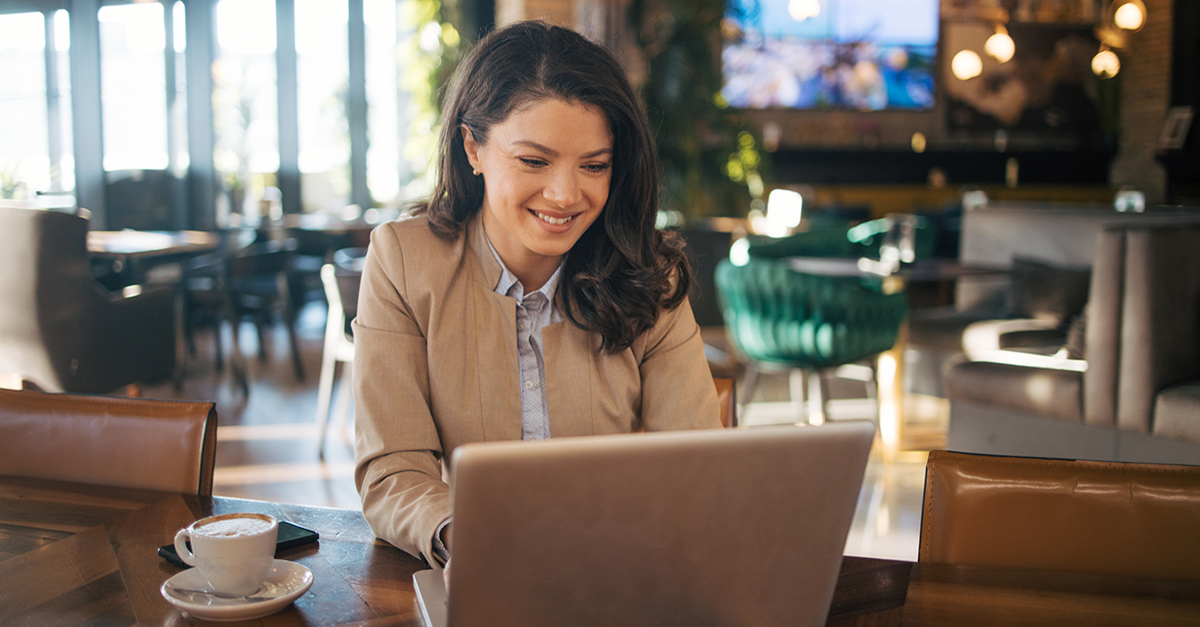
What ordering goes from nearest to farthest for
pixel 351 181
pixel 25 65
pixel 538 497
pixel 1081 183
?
1. pixel 538 497
2. pixel 25 65
3. pixel 351 181
4. pixel 1081 183

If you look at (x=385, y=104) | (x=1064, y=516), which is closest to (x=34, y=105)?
(x=1064, y=516)

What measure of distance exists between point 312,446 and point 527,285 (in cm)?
272

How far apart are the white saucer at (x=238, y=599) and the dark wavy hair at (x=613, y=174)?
1.86 feet

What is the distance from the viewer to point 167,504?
3.65 ft

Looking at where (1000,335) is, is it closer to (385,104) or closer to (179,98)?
(179,98)

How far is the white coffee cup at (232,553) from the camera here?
804mm

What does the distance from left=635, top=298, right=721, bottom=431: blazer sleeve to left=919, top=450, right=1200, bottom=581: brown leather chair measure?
0.34 meters

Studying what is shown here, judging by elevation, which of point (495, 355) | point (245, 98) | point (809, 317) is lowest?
point (809, 317)

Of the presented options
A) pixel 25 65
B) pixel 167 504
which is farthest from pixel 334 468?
pixel 167 504

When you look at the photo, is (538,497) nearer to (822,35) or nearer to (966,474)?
(966,474)

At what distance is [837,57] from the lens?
10.7 metres

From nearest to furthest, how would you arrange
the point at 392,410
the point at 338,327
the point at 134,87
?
the point at 392,410 < the point at 338,327 < the point at 134,87

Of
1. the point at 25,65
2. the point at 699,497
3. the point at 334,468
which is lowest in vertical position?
the point at 334,468

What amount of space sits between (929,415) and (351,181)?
5.84m
